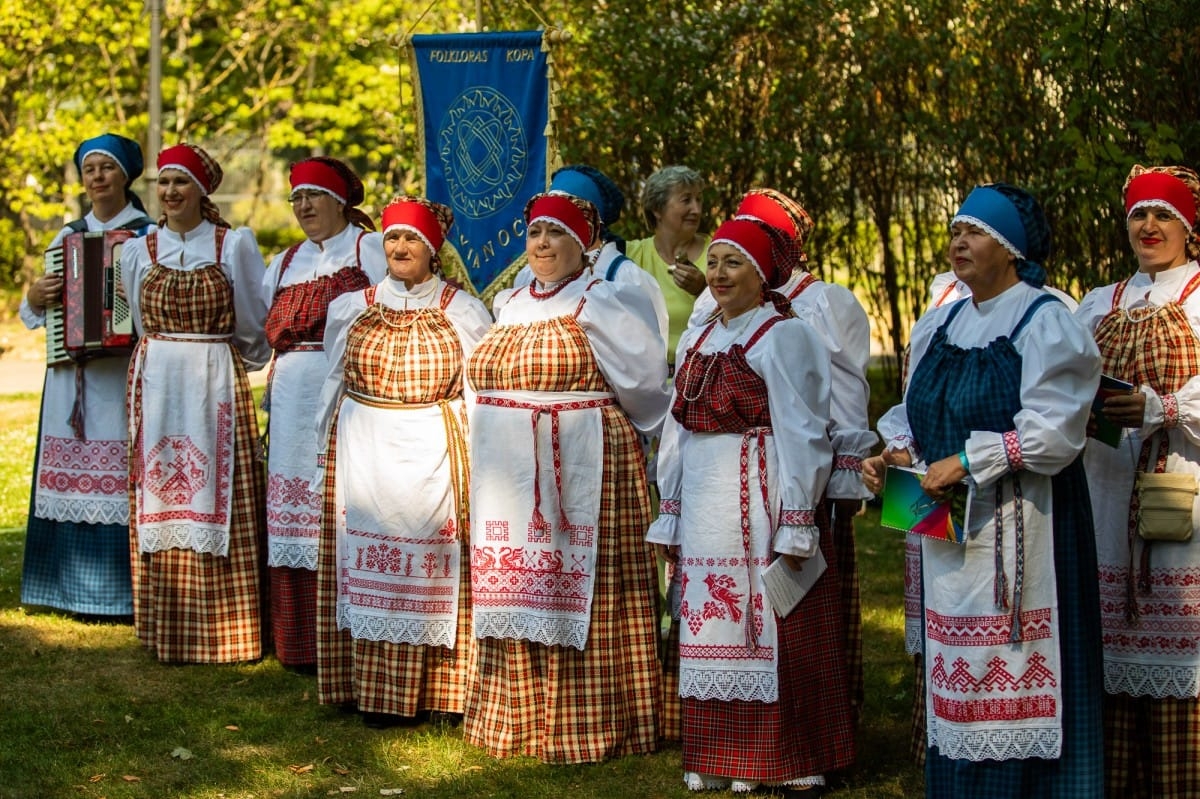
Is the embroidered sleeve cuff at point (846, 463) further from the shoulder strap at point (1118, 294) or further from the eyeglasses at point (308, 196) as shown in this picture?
the eyeglasses at point (308, 196)

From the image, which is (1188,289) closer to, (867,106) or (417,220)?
(417,220)

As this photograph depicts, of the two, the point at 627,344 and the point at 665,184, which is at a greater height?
the point at 665,184

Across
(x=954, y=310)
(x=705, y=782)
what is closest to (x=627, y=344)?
(x=954, y=310)

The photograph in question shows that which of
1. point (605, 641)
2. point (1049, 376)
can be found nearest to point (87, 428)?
point (605, 641)

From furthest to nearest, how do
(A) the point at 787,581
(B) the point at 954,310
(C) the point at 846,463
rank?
(C) the point at 846,463 < (A) the point at 787,581 < (B) the point at 954,310

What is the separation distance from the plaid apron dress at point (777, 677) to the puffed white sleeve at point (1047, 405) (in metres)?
1.03

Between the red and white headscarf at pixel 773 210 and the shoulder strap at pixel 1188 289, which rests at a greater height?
the red and white headscarf at pixel 773 210

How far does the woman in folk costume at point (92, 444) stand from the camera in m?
7.93

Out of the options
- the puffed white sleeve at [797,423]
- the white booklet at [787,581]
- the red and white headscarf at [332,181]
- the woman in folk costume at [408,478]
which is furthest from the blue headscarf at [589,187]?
the white booklet at [787,581]

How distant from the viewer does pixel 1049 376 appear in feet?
14.4

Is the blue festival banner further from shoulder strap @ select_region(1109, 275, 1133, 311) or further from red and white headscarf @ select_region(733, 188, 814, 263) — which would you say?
shoulder strap @ select_region(1109, 275, 1133, 311)

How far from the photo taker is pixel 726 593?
533cm

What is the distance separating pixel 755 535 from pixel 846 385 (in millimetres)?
773

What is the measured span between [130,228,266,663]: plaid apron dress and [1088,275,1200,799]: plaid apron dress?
3.98m
